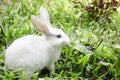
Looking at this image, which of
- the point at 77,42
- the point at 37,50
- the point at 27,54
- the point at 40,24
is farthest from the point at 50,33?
the point at 77,42

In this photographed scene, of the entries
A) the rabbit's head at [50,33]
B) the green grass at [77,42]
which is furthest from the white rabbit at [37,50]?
the green grass at [77,42]

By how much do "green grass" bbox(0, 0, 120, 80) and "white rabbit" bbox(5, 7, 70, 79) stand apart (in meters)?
0.10

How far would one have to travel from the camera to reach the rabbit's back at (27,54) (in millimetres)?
4328

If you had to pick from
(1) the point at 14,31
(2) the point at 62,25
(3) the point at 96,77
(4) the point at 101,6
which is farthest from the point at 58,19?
(3) the point at 96,77

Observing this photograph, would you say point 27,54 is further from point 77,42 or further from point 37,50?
point 77,42

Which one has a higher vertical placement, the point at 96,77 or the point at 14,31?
the point at 14,31

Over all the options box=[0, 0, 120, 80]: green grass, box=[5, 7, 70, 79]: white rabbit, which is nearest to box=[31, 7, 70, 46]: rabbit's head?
box=[5, 7, 70, 79]: white rabbit

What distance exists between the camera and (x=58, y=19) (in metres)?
6.02

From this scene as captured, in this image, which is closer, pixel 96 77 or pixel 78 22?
pixel 96 77

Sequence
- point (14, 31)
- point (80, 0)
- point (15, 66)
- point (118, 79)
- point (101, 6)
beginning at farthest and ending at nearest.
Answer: point (80, 0) < point (101, 6) < point (14, 31) < point (118, 79) < point (15, 66)

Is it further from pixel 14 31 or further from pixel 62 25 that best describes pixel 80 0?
pixel 14 31

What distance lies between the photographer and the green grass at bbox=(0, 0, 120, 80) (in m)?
4.75

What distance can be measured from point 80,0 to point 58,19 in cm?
77

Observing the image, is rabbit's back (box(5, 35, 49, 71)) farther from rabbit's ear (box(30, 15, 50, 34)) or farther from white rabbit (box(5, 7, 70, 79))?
rabbit's ear (box(30, 15, 50, 34))
